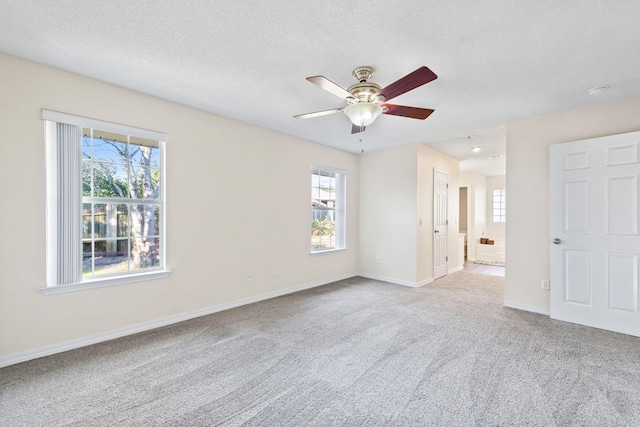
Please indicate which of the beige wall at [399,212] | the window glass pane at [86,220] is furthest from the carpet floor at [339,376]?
the beige wall at [399,212]

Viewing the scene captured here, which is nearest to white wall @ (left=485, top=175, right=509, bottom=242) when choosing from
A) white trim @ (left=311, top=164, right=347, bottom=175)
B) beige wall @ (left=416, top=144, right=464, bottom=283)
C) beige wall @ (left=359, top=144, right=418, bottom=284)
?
beige wall @ (left=416, top=144, right=464, bottom=283)

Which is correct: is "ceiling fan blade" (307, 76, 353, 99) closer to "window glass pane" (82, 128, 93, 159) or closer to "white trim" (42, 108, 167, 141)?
"white trim" (42, 108, 167, 141)

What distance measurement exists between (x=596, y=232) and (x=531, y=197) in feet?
2.56

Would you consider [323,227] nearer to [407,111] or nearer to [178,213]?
[178,213]

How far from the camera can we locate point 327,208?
18.2ft

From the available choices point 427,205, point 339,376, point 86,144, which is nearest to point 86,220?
point 86,144

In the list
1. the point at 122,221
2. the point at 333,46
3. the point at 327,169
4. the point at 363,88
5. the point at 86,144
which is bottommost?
the point at 122,221

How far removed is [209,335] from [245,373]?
2.99ft

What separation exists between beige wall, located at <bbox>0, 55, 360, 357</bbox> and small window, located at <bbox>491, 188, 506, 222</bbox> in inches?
216

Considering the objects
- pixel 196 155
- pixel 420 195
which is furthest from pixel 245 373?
pixel 420 195

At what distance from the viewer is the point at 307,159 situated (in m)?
5.00

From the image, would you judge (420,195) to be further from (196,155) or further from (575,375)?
(196,155)

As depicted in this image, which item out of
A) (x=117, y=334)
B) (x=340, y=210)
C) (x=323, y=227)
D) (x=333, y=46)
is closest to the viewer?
(x=333, y=46)

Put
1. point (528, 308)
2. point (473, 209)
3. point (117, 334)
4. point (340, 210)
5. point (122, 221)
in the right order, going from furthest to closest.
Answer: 1. point (473, 209)
2. point (340, 210)
3. point (528, 308)
4. point (122, 221)
5. point (117, 334)
